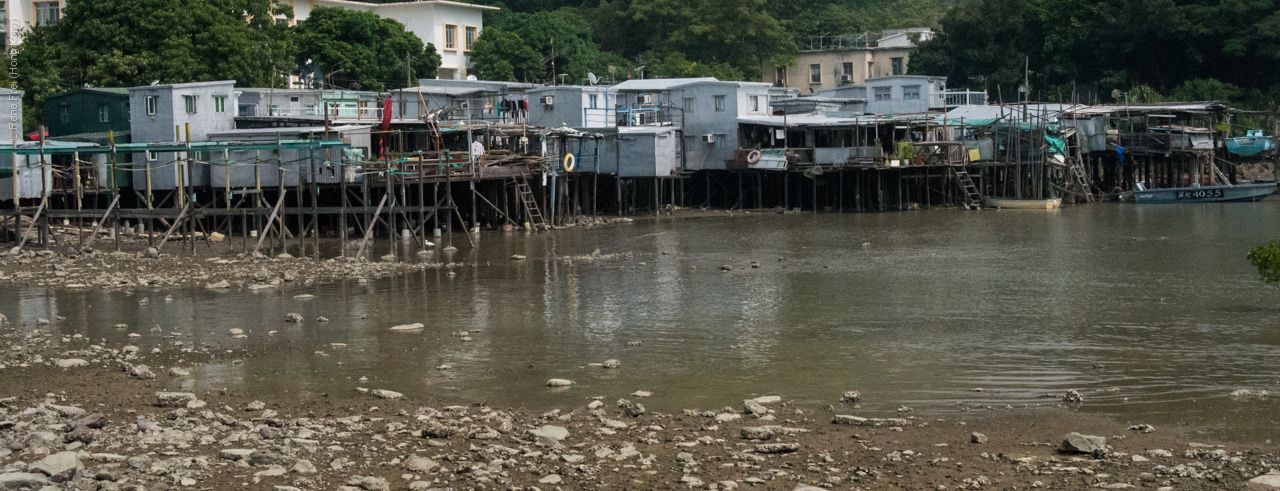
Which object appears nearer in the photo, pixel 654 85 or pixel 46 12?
pixel 654 85

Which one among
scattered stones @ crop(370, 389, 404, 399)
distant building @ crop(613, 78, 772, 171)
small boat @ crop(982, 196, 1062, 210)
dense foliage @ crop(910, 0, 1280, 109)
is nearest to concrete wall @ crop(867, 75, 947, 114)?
dense foliage @ crop(910, 0, 1280, 109)

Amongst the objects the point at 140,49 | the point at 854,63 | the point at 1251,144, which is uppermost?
the point at 854,63

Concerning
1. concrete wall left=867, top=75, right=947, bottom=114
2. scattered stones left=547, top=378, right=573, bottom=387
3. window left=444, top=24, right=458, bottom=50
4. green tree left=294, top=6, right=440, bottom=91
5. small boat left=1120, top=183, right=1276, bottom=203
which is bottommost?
scattered stones left=547, top=378, right=573, bottom=387

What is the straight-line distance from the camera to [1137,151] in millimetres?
60031

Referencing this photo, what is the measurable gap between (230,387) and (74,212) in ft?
69.2

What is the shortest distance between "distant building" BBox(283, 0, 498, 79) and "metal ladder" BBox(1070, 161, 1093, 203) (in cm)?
3499

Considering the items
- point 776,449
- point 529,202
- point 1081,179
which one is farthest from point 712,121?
point 776,449

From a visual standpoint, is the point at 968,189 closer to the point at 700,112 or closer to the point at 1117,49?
the point at 700,112

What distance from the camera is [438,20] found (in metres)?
75.8

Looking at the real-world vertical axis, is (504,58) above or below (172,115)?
A: above

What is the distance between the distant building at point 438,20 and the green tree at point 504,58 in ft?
7.93

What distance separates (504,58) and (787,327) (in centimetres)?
5349

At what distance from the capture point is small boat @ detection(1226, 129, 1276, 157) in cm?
6126

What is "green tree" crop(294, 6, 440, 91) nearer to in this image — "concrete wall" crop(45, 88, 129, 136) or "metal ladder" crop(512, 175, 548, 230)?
"concrete wall" crop(45, 88, 129, 136)
